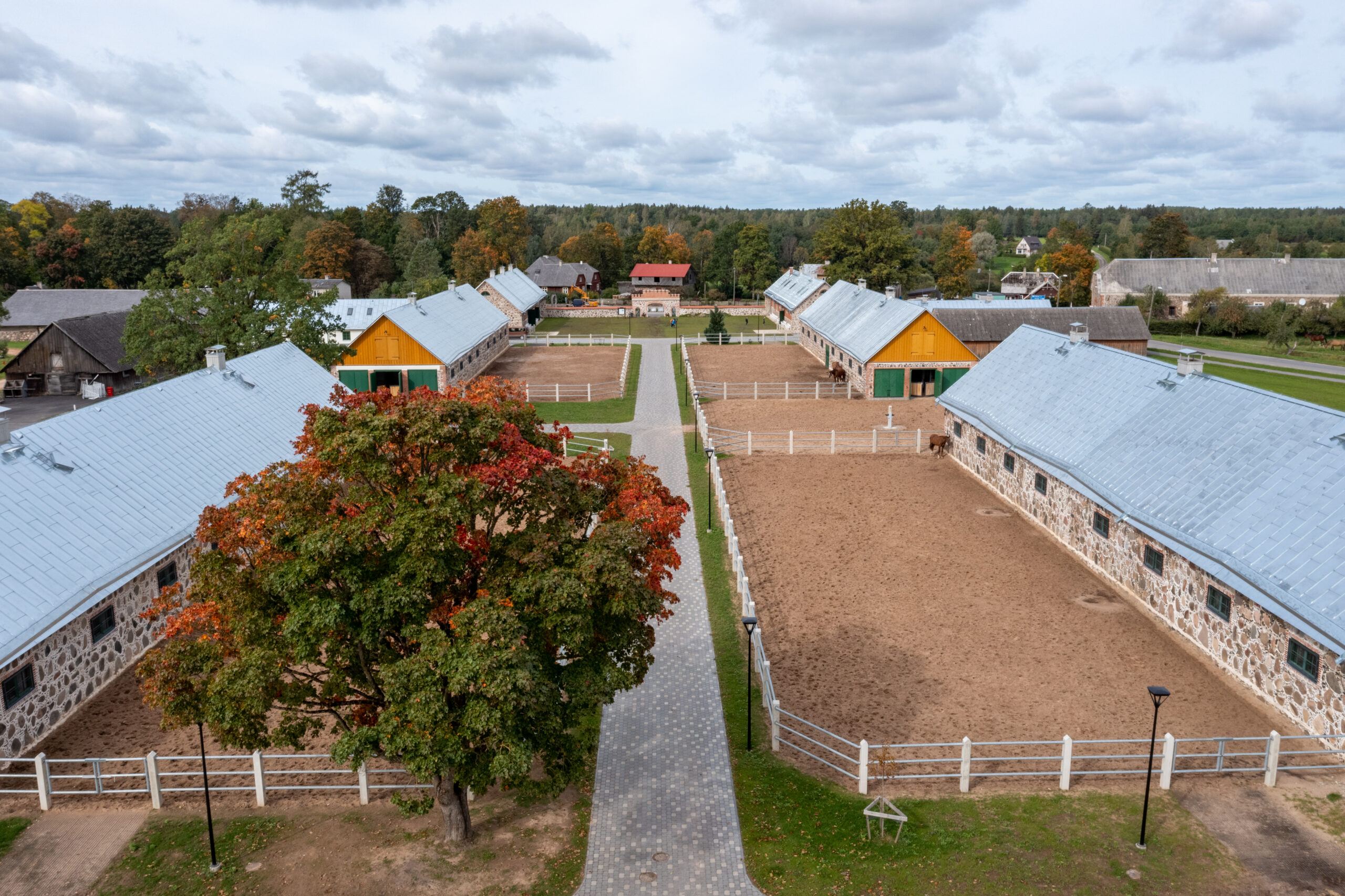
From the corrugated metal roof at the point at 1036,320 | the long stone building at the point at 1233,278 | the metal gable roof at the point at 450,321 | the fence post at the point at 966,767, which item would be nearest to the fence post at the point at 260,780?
the fence post at the point at 966,767

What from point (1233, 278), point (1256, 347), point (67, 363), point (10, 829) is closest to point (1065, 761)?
point (10, 829)

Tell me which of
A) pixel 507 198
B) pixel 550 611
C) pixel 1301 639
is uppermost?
pixel 507 198

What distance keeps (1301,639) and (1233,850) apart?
15.9 ft

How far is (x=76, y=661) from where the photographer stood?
1742 centimetres

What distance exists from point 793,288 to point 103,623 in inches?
2722

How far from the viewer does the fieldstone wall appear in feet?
51.8

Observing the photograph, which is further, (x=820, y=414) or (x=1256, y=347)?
(x=1256, y=347)

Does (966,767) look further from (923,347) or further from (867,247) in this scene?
(867,247)

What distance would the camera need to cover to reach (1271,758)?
1484 centimetres

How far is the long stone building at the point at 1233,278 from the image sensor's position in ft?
252

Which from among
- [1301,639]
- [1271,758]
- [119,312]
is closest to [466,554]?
[1271,758]

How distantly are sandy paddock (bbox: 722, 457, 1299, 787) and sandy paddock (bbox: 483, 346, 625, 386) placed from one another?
86.7 feet

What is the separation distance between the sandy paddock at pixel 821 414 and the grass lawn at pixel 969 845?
2643 cm

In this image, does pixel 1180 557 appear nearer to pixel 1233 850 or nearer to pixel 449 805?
pixel 1233 850
